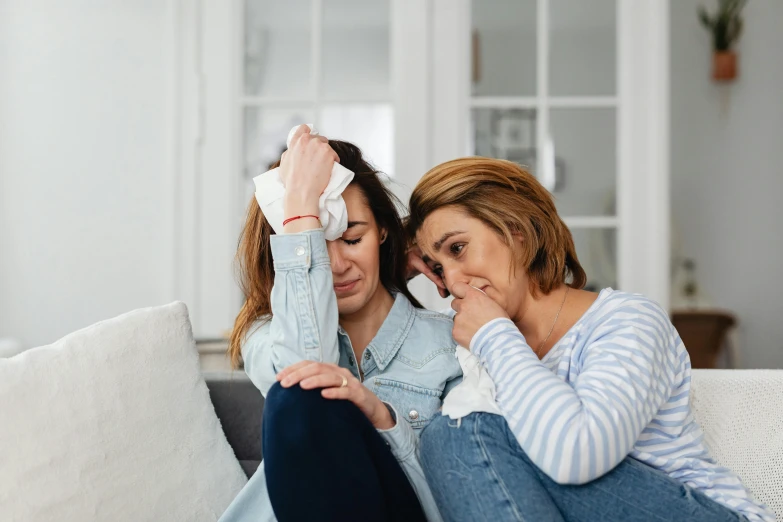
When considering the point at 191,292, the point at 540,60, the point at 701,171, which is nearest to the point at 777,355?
the point at 701,171

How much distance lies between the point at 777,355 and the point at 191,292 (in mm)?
3132

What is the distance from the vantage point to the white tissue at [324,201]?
4.50ft

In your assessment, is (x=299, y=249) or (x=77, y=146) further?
(x=77, y=146)

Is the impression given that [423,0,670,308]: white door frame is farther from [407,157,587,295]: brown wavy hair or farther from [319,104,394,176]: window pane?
[407,157,587,295]: brown wavy hair

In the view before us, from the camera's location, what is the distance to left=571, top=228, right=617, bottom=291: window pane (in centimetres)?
295

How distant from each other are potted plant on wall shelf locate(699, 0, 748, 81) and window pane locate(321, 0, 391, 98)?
2.09 m

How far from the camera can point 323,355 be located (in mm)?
1306

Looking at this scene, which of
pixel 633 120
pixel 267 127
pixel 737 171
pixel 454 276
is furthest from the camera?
pixel 737 171

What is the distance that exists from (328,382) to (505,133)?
1997 millimetres

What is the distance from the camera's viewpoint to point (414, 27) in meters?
2.92

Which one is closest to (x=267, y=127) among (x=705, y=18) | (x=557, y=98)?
(x=557, y=98)

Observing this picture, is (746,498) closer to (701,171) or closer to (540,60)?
(540,60)

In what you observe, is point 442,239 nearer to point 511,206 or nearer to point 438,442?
point 511,206

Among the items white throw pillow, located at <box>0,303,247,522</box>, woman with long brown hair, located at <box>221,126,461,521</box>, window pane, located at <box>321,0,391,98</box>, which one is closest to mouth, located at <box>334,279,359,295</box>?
woman with long brown hair, located at <box>221,126,461,521</box>
